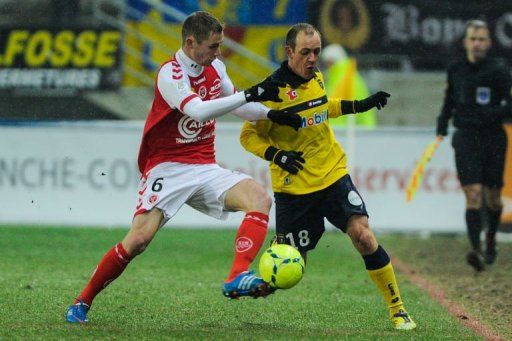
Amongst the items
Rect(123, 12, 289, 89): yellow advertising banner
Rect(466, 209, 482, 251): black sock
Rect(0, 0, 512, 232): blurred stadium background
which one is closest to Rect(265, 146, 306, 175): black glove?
Rect(466, 209, 482, 251): black sock

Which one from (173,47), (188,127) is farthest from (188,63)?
Result: (173,47)

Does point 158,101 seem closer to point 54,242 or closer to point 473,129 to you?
point 473,129

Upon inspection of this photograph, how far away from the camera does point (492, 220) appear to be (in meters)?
12.0

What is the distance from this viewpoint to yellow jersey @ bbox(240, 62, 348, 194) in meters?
7.73

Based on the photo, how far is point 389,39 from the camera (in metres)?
17.5

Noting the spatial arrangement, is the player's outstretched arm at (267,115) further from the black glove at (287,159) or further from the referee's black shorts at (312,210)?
the referee's black shorts at (312,210)

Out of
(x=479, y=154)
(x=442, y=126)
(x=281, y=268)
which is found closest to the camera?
(x=281, y=268)

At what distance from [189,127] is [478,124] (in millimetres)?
4774

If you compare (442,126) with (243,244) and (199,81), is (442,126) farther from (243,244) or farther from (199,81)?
(243,244)

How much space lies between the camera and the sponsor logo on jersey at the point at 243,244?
7258mm

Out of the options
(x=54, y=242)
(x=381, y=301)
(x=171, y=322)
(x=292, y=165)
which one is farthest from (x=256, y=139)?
(x=54, y=242)

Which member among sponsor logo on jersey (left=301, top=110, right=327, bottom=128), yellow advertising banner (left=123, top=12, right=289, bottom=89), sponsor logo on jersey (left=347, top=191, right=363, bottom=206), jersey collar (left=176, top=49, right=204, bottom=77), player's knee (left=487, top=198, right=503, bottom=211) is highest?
jersey collar (left=176, top=49, right=204, bottom=77)

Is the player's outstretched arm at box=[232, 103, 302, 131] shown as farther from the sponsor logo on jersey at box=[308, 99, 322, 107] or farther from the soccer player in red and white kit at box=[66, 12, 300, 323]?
the sponsor logo on jersey at box=[308, 99, 322, 107]

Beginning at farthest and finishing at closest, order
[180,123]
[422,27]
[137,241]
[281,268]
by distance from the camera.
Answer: [422,27]
[180,123]
[137,241]
[281,268]
